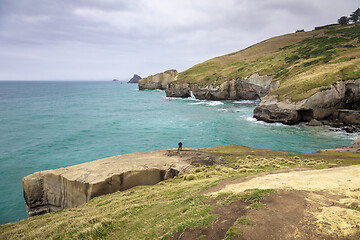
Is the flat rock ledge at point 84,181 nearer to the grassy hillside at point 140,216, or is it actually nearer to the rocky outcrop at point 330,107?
the grassy hillside at point 140,216

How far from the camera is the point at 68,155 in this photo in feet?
105

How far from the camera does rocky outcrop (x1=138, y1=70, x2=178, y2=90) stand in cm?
13100

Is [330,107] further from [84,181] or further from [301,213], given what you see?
[84,181]

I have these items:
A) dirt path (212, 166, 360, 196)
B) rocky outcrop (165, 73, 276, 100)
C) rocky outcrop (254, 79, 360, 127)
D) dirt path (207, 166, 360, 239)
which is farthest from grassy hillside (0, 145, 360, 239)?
rocky outcrop (165, 73, 276, 100)

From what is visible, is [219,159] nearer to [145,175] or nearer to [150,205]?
[145,175]

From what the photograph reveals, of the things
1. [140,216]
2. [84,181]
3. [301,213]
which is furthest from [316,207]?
[84,181]

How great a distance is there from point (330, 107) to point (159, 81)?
109 meters

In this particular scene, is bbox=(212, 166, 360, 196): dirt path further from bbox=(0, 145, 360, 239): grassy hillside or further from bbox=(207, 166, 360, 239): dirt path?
bbox=(0, 145, 360, 239): grassy hillside

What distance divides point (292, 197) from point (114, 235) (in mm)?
8703

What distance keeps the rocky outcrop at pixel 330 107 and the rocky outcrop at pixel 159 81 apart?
307 feet

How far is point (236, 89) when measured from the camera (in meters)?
79.2

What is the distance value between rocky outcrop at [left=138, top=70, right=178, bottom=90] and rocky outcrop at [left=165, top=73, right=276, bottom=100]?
38.5 metres

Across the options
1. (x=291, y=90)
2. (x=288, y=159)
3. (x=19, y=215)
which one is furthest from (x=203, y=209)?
(x=291, y=90)

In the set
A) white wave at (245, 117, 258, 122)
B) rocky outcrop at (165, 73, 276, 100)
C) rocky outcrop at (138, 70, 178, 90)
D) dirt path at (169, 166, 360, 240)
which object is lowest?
white wave at (245, 117, 258, 122)
